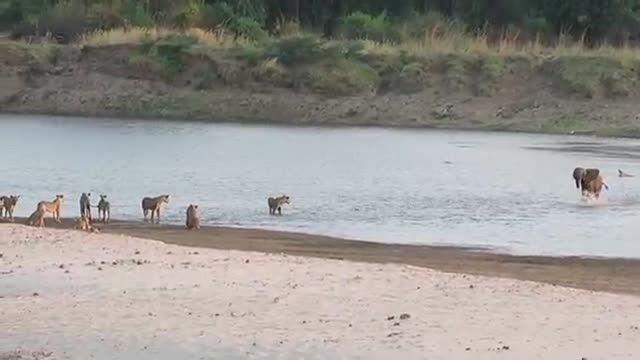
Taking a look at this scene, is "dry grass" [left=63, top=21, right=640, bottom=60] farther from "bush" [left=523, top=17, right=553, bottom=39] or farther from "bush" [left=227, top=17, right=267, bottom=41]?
"bush" [left=523, top=17, right=553, bottom=39]

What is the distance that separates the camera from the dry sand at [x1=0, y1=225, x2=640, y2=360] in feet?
42.0

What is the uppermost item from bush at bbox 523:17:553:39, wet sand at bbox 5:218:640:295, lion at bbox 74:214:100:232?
bush at bbox 523:17:553:39

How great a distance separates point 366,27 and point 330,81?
8344mm

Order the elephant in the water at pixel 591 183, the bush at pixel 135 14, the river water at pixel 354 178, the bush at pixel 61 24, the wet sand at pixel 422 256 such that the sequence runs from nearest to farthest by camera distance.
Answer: the wet sand at pixel 422 256
the river water at pixel 354 178
the elephant in the water at pixel 591 183
the bush at pixel 135 14
the bush at pixel 61 24

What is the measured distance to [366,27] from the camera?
192 feet

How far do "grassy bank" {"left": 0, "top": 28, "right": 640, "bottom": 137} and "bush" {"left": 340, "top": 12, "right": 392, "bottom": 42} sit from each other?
3136mm

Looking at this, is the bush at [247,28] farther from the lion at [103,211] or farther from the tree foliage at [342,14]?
the lion at [103,211]

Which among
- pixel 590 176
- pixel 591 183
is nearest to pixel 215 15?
pixel 590 176

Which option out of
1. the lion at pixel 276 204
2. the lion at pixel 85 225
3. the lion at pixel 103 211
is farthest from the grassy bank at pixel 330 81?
the lion at pixel 85 225

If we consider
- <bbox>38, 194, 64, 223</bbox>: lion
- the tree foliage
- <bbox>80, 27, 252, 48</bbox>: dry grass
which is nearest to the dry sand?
<bbox>38, 194, 64, 223</bbox>: lion

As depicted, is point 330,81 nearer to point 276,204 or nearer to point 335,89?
point 335,89

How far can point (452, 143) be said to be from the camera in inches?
1615

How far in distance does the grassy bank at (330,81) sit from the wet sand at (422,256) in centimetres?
2380

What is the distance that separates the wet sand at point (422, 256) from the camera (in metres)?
18.1
